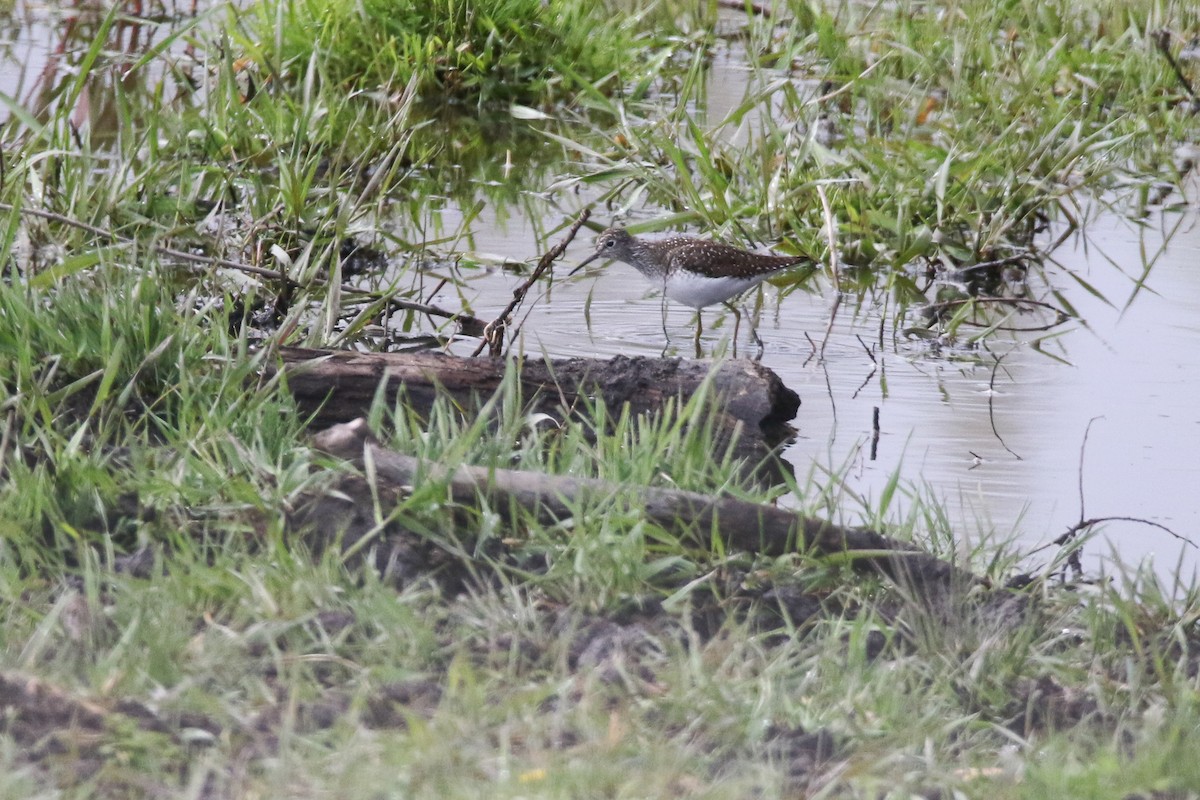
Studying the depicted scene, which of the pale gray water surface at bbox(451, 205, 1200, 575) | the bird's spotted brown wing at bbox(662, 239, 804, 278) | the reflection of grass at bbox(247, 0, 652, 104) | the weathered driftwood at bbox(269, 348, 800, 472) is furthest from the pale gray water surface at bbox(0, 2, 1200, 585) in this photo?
the reflection of grass at bbox(247, 0, 652, 104)

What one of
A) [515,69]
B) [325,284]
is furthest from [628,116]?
[325,284]

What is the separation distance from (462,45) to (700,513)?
6237 millimetres

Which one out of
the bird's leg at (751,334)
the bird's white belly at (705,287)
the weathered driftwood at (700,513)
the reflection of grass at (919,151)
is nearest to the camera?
the weathered driftwood at (700,513)

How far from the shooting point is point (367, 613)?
10.3ft

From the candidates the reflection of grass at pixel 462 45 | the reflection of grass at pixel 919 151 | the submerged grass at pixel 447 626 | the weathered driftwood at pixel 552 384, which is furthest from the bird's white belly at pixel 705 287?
the reflection of grass at pixel 462 45

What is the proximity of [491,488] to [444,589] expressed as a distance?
261 millimetres

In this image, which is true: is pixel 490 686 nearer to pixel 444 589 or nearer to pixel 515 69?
pixel 444 589

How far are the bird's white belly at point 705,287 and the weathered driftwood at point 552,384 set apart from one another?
1.27 metres

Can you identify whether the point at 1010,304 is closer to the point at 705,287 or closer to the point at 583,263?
the point at 705,287

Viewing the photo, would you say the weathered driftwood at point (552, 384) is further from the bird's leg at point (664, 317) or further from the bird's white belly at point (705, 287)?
the bird's leg at point (664, 317)

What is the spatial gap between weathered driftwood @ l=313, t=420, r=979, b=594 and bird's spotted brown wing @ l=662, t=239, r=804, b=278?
8.43 ft

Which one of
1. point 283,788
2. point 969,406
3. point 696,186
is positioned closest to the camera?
point 283,788

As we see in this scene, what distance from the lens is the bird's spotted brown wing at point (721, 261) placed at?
239 inches

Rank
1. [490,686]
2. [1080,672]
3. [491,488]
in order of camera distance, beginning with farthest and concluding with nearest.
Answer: [491,488], [1080,672], [490,686]
